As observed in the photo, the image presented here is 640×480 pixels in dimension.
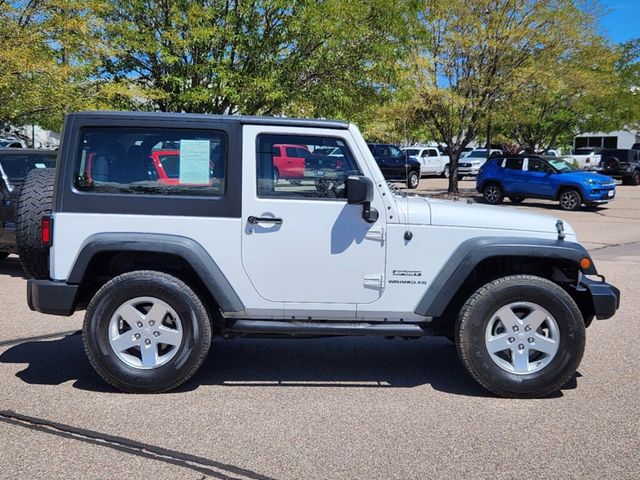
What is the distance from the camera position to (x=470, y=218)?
4703 mm

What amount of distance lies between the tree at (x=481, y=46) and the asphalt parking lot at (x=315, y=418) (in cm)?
1721

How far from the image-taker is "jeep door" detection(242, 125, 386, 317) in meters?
4.64

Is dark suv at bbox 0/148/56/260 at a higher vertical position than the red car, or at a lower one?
lower

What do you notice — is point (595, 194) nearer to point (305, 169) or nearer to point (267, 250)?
point (305, 169)

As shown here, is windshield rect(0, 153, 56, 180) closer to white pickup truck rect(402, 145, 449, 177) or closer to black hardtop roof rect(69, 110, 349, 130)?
black hardtop roof rect(69, 110, 349, 130)

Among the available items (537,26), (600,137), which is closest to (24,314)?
(537,26)

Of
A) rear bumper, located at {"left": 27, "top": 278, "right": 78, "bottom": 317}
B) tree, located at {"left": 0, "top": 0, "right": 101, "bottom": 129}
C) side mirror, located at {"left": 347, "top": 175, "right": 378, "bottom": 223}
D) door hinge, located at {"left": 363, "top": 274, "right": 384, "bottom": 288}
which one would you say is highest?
tree, located at {"left": 0, "top": 0, "right": 101, "bottom": 129}

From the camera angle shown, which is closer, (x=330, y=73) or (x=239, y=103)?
(x=239, y=103)

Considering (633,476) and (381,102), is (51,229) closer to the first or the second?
(633,476)

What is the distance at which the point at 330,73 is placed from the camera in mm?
15141

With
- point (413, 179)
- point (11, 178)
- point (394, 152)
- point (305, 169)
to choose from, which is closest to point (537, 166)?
point (413, 179)

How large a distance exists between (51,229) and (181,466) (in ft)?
6.50

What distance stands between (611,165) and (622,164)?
52cm

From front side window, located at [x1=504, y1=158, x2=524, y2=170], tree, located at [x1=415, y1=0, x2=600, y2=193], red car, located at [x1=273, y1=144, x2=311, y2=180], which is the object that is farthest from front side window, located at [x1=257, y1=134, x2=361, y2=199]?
front side window, located at [x1=504, y1=158, x2=524, y2=170]
